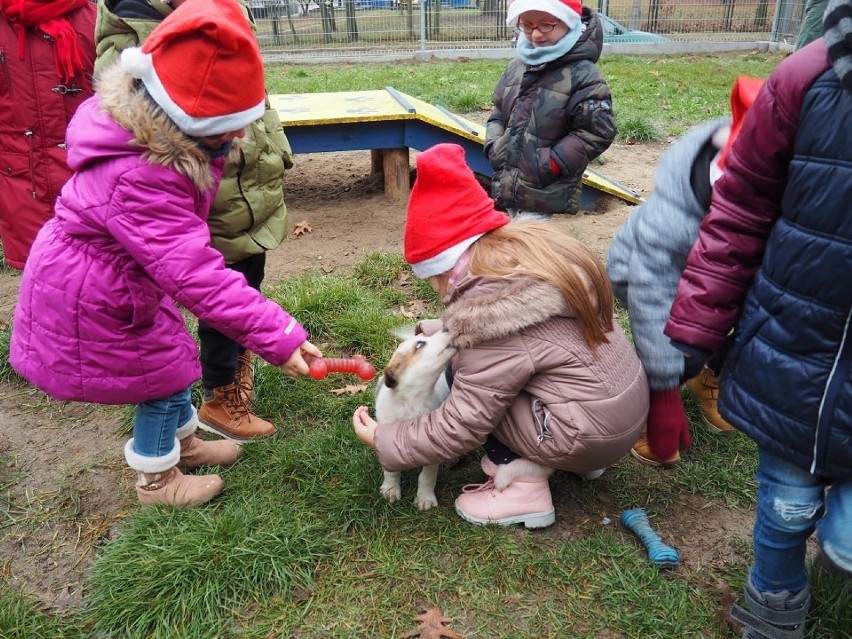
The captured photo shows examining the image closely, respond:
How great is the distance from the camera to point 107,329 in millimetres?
2365

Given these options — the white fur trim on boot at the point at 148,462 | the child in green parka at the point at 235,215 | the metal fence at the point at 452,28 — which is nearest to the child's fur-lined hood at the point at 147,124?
the child in green parka at the point at 235,215

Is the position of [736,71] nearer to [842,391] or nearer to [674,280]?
[674,280]

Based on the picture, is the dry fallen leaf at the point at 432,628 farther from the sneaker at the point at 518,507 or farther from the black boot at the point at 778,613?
the black boot at the point at 778,613

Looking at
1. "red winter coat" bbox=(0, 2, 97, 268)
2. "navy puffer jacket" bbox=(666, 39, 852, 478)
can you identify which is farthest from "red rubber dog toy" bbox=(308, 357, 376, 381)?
"red winter coat" bbox=(0, 2, 97, 268)

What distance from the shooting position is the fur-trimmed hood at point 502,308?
2.30m

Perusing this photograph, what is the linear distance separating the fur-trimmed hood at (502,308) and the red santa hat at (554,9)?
1973 mm

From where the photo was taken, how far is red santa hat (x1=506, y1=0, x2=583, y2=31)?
378cm

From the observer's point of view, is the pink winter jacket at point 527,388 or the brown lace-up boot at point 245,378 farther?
the brown lace-up boot at point 245,378

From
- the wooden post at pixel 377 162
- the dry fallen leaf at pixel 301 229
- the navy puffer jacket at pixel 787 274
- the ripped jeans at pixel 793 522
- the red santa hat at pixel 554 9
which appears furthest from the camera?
the wooden post at pixel 377 162

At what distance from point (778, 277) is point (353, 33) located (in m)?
15.9

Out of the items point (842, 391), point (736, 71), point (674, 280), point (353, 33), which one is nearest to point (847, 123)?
point (842, 391)

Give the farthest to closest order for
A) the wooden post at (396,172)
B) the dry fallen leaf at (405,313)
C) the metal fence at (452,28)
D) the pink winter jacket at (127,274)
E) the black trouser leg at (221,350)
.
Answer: the metal fence at (452,28)
the wooden post at (396,172)
the dry fallen leaf at (405,313)
the black trouser leg at (221,350)
the pink winter jacket at (127,274)

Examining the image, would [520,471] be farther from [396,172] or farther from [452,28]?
[452,28]

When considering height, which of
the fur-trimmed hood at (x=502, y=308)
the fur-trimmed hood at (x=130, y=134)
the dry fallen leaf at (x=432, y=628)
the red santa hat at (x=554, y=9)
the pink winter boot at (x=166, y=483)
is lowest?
the dry fallen leaf at (x=432, y=628)
